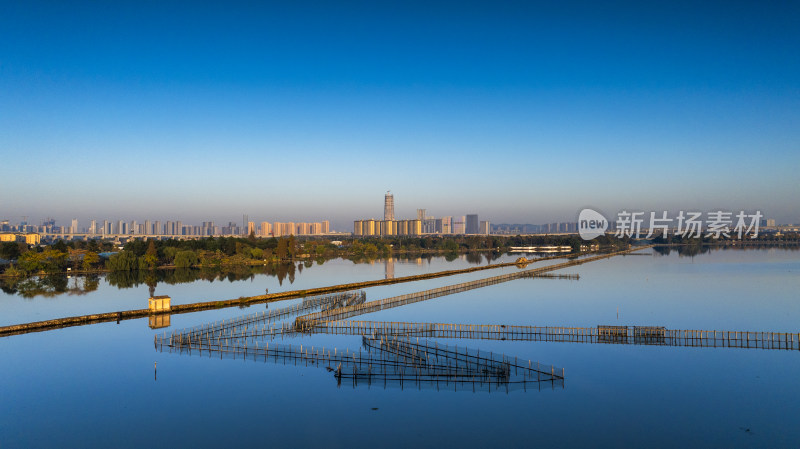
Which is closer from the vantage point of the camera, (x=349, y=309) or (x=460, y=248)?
(x=349, y=309)

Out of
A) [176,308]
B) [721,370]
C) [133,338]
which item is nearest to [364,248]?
[176,308]

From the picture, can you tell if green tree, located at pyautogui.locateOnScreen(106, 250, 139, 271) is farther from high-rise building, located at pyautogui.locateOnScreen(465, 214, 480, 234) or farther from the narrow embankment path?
high-rise building, located at pyautogui.locateOnScreen(465, 214, 480, 234)

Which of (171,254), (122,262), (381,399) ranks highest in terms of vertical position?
(171,254)

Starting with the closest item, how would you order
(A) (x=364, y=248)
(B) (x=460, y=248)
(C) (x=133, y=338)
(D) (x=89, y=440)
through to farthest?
(D) (x=89, y=440) → (C) (x=133, y=338) → (A) (x=364, y=248) → (B) (x=460, y=248)

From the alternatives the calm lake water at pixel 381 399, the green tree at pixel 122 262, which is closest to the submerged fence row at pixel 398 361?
the calm lake water at pixel 381 399

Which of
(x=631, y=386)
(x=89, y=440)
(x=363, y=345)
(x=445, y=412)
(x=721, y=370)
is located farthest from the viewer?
(x=363, y=345)

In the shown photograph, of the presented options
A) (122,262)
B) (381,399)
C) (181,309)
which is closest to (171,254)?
(122,262)

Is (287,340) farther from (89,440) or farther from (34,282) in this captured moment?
(34,282)

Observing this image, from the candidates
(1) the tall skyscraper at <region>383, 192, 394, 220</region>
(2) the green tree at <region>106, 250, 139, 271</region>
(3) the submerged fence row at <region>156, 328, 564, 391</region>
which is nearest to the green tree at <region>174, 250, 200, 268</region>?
(2) the green tree at <region>106, 250, 139, 271</region>

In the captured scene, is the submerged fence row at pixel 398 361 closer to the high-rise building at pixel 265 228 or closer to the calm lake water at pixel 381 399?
the calm lake water at pixel 381 399

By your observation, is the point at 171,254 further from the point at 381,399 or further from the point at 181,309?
the point at 381,399

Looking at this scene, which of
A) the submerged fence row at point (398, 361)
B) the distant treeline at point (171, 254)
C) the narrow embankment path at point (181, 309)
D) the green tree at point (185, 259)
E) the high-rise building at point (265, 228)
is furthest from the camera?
the high-rise building at point (265, 228)
